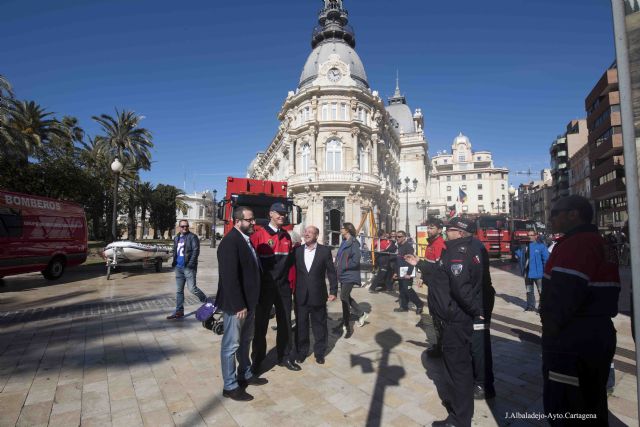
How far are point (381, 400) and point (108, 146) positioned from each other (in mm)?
36684

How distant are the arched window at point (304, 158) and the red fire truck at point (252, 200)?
826 inches

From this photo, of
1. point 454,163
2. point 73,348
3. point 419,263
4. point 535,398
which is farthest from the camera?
point 454,163

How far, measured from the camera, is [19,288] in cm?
991

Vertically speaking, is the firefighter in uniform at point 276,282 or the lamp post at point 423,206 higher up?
the lamp post at point 423,206

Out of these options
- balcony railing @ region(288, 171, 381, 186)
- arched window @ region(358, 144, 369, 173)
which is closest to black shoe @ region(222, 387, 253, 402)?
balcony railing @ region(288, 171, 381, 186)

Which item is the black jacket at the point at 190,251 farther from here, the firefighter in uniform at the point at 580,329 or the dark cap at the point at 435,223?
the firefighter in uniform at the point at 580,329

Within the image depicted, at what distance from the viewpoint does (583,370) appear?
2.11m

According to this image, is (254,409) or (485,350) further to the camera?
(485,350)

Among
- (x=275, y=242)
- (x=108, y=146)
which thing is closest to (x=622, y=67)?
(x=275, y=242)

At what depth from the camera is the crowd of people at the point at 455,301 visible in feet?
7.00

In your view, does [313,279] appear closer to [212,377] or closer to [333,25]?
[212,377]

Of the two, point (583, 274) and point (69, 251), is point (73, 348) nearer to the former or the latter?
point (583, 274)

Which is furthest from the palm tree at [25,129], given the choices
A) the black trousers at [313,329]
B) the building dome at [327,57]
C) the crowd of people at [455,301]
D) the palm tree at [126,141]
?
the building dome at [327,57]

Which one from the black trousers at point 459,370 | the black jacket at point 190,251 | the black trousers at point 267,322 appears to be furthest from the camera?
the black jacket at point 190,251
